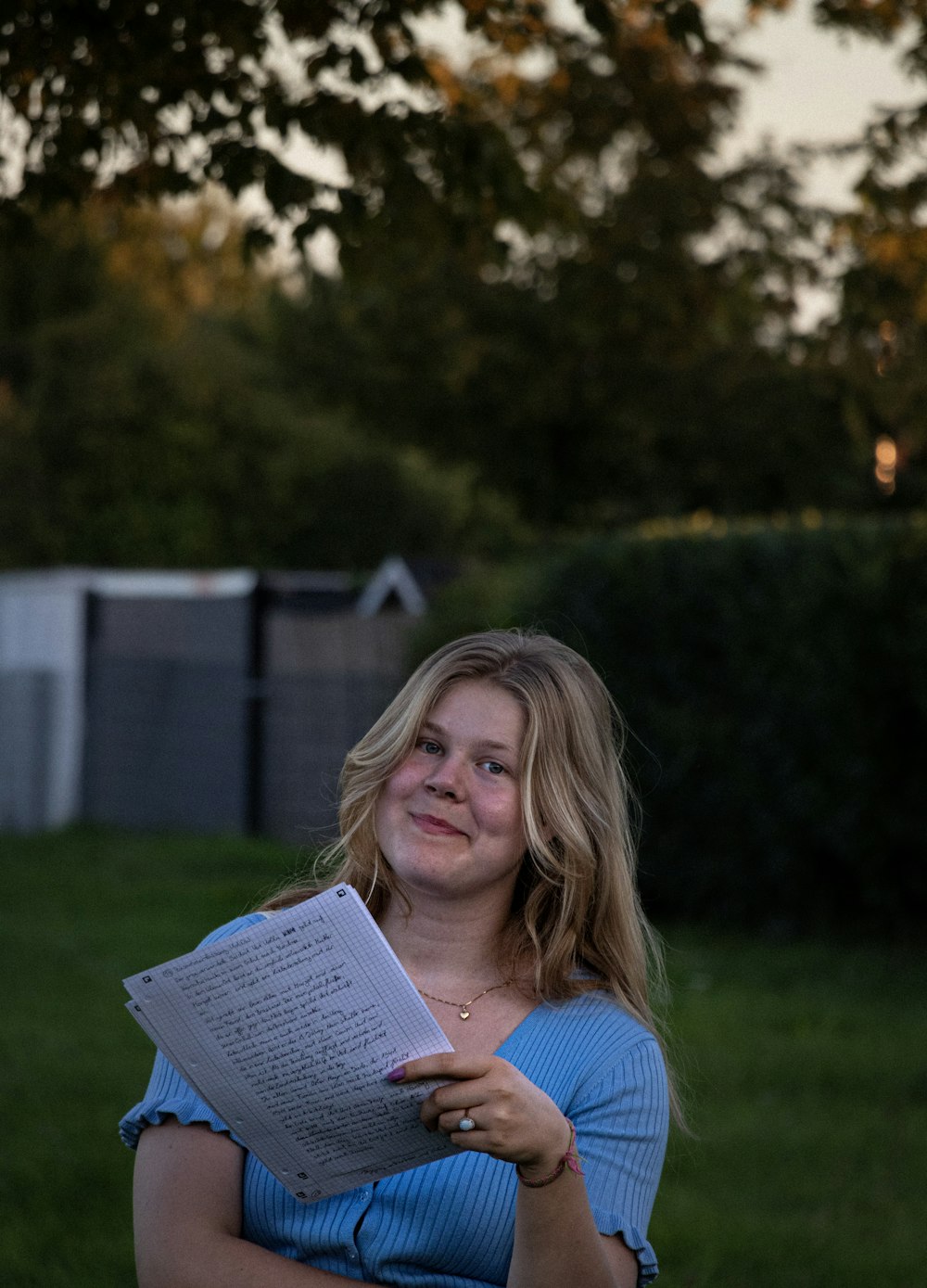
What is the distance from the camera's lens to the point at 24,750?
14.7m

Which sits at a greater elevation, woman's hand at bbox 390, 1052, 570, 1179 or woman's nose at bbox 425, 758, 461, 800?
woman's nose at bbox 425, 758, 461, 800

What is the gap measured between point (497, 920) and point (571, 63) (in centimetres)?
557

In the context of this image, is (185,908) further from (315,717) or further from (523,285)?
(523,285)

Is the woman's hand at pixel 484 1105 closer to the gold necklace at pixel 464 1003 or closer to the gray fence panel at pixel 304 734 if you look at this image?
the gold necklace at pixel 464 1003

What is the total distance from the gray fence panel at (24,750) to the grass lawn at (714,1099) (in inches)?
155

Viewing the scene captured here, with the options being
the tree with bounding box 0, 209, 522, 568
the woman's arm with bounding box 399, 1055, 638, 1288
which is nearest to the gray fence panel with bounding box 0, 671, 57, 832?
the tree with bounding box 0, 209, 522, 568

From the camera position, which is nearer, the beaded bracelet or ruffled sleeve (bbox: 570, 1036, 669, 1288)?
the beaded bracelet

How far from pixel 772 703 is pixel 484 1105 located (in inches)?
314

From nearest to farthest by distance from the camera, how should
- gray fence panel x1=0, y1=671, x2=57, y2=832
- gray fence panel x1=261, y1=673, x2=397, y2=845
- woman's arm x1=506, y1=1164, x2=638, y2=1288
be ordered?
woman's arm x1=506, y1=1164, x2=638, y2=1288 → gray fence panel x1=261, y1=673, x2=397, y2=845 → gray fence panel x1=0, y1=671, x2=57, y2=832

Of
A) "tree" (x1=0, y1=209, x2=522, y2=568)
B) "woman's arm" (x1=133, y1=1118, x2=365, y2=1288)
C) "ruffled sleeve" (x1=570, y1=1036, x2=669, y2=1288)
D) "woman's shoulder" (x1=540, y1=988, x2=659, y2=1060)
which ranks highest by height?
"tree" (x1=0, y1=209, x2=522, y2=568)

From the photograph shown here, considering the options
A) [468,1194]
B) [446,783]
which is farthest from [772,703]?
[468,1194]

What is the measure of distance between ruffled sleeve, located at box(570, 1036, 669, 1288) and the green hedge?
6646 mm

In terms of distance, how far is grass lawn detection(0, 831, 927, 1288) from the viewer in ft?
15.4

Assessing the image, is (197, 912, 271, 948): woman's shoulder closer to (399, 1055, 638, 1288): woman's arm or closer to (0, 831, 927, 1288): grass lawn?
(399, 1055, 638, 1288): woman's arm
